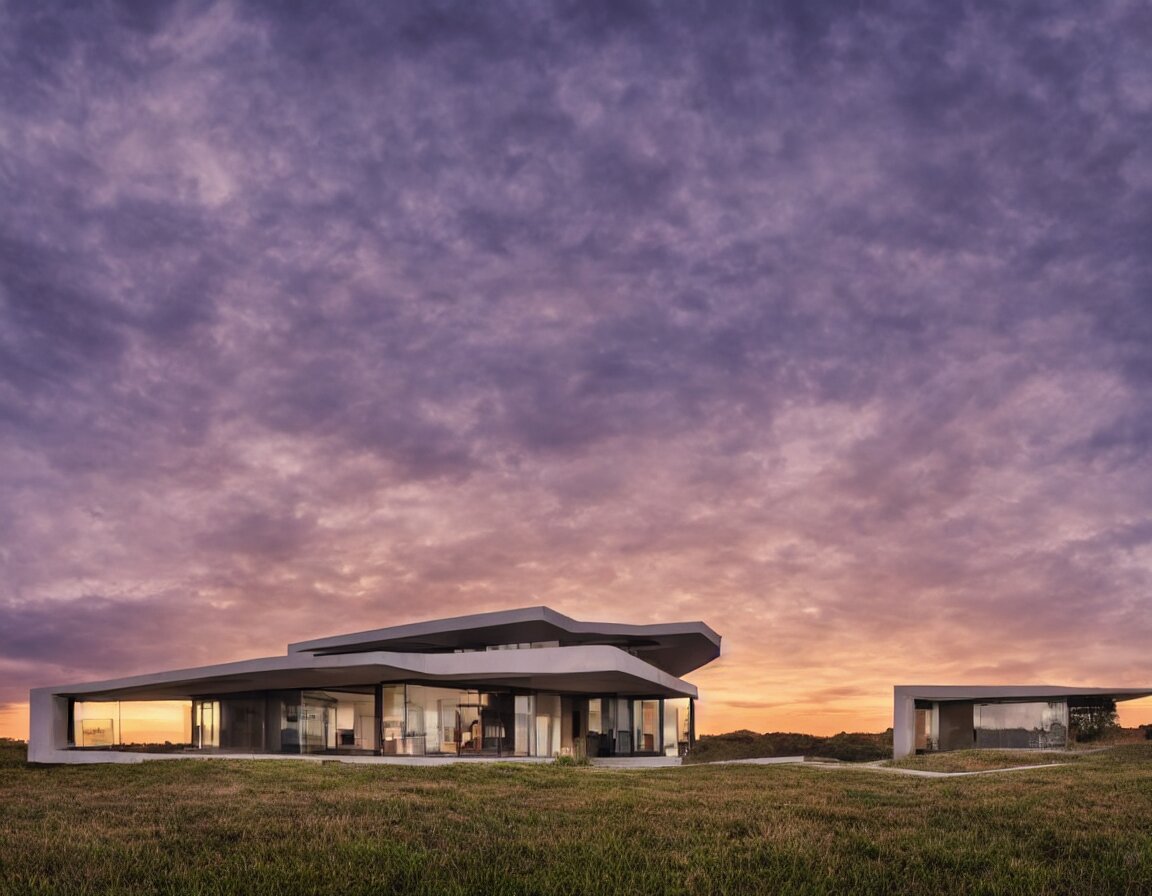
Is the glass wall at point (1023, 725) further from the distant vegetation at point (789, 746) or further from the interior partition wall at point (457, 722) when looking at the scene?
the interior partition wall at point (457, 722)

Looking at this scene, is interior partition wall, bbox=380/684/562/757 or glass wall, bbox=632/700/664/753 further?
glass wall, bbox=632/700/664/753

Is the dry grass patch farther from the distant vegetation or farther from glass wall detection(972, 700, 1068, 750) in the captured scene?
the distant vegetation

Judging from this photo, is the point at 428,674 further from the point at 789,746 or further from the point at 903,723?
the point at 789,746

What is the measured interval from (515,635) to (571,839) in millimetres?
24825

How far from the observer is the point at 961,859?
361 inches

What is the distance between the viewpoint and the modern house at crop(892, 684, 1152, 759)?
42531 mm

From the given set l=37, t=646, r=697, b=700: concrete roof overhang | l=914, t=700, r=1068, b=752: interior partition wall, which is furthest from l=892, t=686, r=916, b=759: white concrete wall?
l=37, t=646, r=697, b=700: concrete roof overhang

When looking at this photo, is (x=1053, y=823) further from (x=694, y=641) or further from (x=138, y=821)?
(x=694, y=641)

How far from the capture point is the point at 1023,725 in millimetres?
44125

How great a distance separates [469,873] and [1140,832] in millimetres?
8372

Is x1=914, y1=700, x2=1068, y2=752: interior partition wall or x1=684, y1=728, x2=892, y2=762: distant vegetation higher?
x1=914, y1=700, x2=1068, y2=752: interior partition wall

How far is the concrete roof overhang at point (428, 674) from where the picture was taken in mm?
29125

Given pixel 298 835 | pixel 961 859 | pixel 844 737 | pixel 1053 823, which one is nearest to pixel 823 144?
pixel 1053 823

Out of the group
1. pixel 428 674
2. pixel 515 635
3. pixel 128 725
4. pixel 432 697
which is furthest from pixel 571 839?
pixel 128 725
